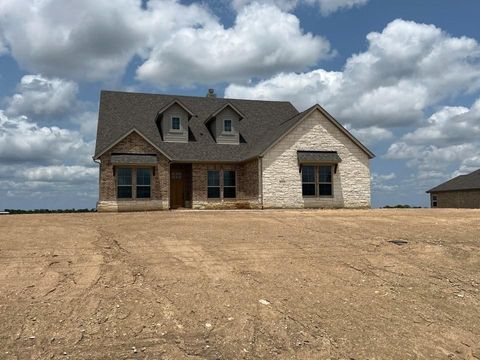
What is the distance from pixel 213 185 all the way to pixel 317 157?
6479mm

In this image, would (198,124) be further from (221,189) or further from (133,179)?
(133,179)

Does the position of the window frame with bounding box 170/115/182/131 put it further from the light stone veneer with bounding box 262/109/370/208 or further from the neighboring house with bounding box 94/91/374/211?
the light stone veneer with bounding box 262/109/370/208

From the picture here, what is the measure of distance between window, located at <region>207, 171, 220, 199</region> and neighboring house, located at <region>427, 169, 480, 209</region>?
23124 mm

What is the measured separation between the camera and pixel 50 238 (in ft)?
43.1

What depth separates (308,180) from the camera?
2756cm

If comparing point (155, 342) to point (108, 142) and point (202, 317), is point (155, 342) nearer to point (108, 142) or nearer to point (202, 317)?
point (202, 317)

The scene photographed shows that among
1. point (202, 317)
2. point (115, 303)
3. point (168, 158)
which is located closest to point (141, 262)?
point (115, 303)

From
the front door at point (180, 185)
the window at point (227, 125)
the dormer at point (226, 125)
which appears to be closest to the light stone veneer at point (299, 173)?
the dormer at point (226, 125)

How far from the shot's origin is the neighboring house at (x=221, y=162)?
26047 millimetres

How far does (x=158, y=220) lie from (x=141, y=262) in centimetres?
797

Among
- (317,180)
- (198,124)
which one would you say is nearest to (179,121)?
(198,124)

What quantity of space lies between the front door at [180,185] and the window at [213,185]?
119cm

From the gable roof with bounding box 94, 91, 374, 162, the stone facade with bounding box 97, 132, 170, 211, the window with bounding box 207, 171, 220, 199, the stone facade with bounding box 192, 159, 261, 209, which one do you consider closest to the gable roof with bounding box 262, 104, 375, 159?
the gable roof with bounding box 94, 91, 374, 162

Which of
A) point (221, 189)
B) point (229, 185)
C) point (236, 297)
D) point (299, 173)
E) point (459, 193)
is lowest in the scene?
point (236, 297)
